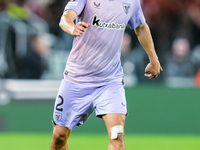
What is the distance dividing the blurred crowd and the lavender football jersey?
4454 mm

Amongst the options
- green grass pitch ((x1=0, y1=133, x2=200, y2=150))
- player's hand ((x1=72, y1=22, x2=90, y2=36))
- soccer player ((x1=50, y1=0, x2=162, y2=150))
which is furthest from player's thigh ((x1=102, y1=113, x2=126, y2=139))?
green grass pitch ((x1=0, y1=133, x2=200, y2=150))

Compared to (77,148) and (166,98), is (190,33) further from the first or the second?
(77,148)

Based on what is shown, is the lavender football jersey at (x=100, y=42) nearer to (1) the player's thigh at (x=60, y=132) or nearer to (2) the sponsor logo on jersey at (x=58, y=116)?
(2) the sponsor logo on jersey at (x=58, y=116)

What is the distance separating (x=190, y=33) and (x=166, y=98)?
2219 mm

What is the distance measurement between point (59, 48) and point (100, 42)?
17.4 ft

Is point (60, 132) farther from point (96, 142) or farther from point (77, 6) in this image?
point (96, 142)

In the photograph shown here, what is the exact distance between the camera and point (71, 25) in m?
4.38

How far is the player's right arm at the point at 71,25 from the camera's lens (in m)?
4.16

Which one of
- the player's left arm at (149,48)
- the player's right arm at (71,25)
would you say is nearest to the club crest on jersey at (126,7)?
the player's left arm at (149,48)

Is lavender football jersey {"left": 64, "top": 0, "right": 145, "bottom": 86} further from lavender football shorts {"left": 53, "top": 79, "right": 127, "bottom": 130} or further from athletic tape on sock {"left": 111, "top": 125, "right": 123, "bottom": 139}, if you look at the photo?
athletic tape on sock {"left": 111, "top": 125, "right": 123, "bottom": 139}

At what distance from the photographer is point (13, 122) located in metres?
9.62

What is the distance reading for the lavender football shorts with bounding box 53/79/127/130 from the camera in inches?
200

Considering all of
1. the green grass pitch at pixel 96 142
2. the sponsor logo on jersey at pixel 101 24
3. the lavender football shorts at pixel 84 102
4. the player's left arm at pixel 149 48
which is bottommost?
the green grass pitch at pixel 96 142

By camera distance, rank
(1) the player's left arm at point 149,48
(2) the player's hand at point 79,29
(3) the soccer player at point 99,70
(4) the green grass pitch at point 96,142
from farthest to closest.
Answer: (4) the green grass pitch at point 96,142 < (1) the player's left arm at point 149,48 < (3) the soccer player at point 99,70 < (2) the player's hand at point 79,29
